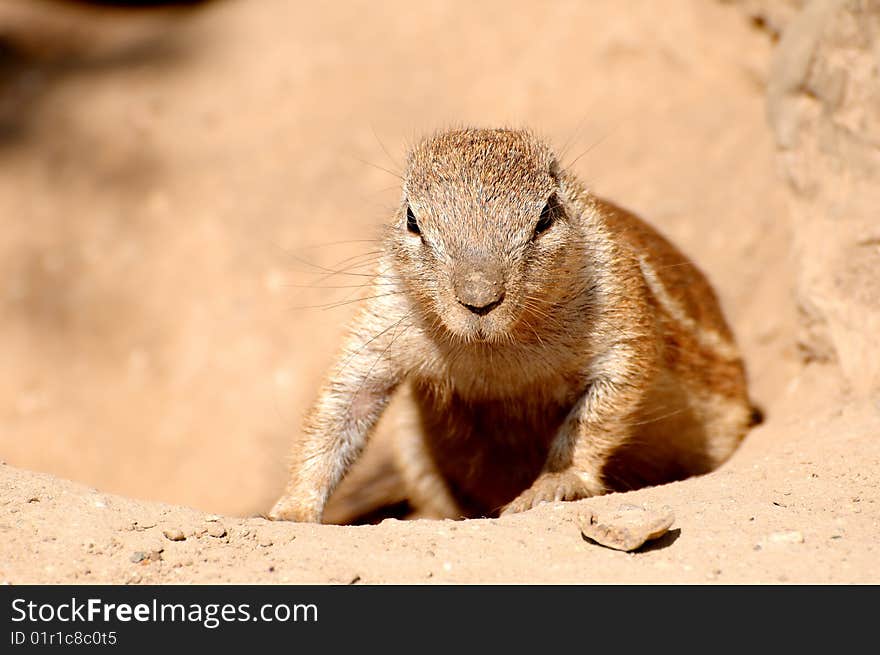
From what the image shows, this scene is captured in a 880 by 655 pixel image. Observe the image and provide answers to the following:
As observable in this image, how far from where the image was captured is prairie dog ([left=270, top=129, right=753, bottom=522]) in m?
4.45

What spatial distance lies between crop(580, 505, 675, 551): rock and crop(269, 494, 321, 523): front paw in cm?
173

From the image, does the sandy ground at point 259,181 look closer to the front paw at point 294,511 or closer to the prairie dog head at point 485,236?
the front paw at point 294,511

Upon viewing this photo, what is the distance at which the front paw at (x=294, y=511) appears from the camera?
493 centimetres

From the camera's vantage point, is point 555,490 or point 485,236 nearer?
point 485,236

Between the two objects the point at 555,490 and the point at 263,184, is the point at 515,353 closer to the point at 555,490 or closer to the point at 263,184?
the point at 555,490

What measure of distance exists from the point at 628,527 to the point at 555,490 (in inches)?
46.2

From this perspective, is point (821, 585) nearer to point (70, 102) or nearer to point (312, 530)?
point (312, 530)

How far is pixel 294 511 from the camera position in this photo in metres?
4.98

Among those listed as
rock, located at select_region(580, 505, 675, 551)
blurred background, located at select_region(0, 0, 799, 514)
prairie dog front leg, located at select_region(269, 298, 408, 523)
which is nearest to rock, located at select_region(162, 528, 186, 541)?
prairie dog front leg, located at select_region(269, 298, 408, 523)

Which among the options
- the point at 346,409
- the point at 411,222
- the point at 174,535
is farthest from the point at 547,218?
the point at 174,535

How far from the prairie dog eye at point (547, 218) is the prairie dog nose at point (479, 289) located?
0.51 meters

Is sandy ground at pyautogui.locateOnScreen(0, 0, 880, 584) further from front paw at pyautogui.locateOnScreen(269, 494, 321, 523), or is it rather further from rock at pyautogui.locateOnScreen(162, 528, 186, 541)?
rock at pyautogui.locateOnScreen(162, 528, 186, 541)

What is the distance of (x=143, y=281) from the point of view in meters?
8.73
